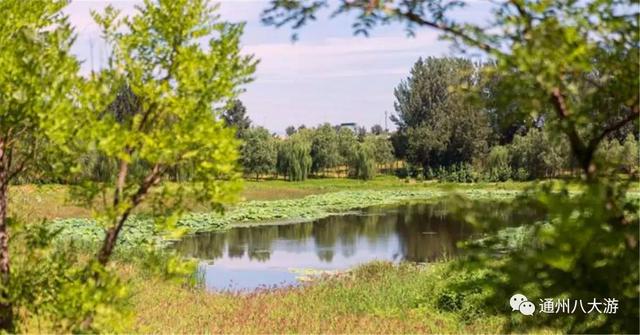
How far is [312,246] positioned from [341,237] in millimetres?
3235

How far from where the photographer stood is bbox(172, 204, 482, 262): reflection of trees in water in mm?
26531

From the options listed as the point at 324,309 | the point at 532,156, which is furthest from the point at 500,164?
the point at 324,309

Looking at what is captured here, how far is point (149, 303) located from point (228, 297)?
2137 millimetres

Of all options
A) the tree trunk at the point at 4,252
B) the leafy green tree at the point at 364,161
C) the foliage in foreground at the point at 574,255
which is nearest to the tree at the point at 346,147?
the leafy green tree at the point at 364,161

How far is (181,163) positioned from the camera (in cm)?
406

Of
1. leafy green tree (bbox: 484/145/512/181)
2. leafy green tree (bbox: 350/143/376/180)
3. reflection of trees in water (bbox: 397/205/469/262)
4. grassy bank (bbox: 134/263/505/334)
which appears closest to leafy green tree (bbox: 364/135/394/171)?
leafy green tree (bbox: 350/143/376/180)

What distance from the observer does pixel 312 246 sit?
28.7 metres

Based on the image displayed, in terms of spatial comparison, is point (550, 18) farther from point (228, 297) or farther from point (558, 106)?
point (228, 297)

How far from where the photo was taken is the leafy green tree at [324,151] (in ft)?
244

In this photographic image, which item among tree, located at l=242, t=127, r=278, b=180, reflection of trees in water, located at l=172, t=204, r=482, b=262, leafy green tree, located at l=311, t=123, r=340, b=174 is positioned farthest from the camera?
leafy green tree, located at l=311, t=123, r=340, b=174

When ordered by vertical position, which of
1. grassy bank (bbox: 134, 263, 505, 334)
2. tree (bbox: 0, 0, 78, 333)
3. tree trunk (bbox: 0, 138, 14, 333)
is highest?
tree (bbox: 0, 0, 78, 333)

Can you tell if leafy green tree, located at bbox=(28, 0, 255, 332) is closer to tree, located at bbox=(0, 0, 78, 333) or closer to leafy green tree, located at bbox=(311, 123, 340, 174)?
tree, located at bbox=(0, 0, 78, 333)

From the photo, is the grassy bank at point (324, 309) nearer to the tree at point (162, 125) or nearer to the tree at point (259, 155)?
the tree at point (162, 125)

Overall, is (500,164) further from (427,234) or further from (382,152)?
(427,234)
